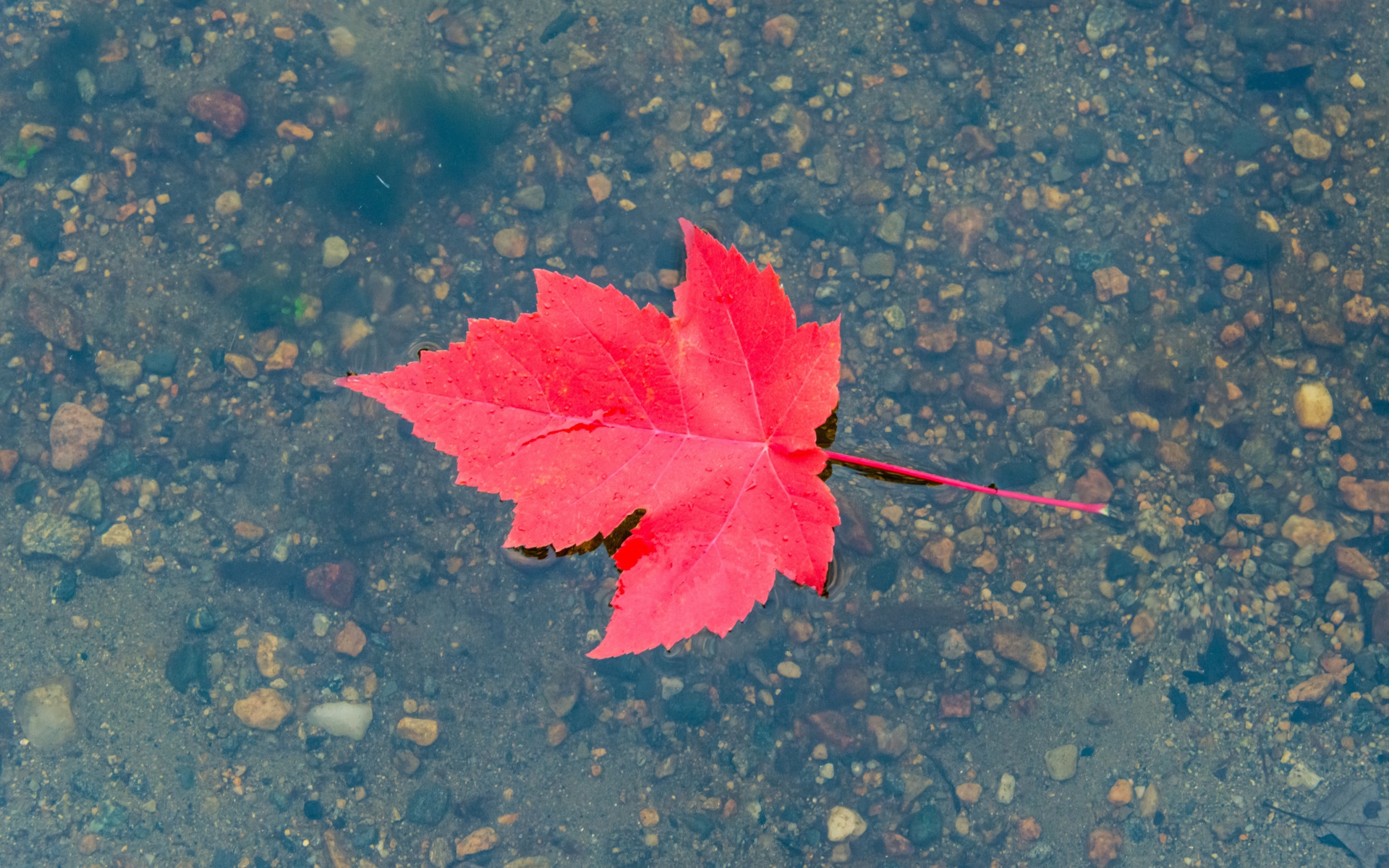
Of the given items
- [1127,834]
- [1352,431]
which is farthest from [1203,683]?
[1352,431]

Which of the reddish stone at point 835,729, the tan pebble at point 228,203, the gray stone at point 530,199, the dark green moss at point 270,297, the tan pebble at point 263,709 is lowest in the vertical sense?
the tan pebble at point 263,709

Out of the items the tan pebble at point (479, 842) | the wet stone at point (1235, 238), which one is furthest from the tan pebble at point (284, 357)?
the wet stone at point (1235, 238)

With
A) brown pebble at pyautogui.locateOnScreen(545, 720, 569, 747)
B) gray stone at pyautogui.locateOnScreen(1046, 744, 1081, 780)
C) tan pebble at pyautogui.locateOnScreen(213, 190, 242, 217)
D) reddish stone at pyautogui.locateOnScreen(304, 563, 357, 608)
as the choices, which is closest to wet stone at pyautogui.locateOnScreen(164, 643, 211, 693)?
reddish stone at pyautogui.locateOnScreen(304, 563, 357, 608)

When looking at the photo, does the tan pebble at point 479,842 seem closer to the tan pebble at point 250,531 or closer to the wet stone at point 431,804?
the wet stone at point 431,804

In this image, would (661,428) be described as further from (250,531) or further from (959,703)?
(250,531)

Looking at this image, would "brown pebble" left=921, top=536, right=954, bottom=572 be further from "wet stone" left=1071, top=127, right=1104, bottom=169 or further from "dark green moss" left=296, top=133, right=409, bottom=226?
"dark green moss" left=296, top=133, right=409, bottom=226

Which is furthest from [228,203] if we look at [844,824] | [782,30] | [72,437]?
[844,824]
